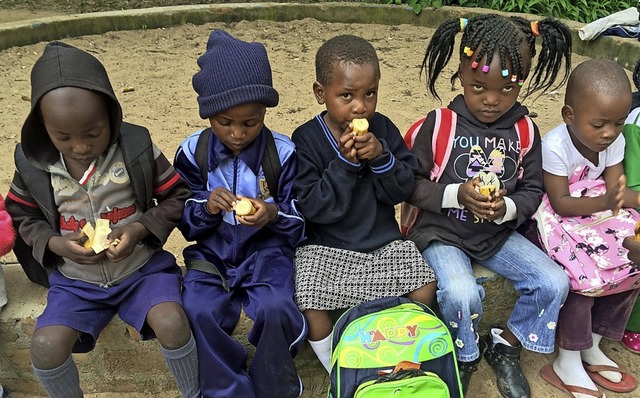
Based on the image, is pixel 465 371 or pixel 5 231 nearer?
pixel 5 231

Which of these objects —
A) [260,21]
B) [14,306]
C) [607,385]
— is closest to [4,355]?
[14,306]

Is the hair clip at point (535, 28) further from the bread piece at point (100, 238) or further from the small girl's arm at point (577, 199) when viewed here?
the bread piece at point (100, 238)

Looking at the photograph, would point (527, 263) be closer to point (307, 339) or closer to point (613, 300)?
point (613, 300)

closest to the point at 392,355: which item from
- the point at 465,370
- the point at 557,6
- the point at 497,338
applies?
the point at 465,370

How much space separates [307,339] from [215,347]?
0.42 m

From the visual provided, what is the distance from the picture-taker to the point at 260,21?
7484 millimetres

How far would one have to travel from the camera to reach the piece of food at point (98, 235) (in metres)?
2.26

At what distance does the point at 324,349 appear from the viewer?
2.55 meters

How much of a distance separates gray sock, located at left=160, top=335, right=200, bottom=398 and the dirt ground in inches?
49.9

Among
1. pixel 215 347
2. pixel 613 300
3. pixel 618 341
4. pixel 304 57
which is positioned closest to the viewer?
pixel 215 347

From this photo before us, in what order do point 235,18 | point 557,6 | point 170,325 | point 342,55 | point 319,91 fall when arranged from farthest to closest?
point 557,6, point 235,18, point 319,91, point 342,55, point 170,325

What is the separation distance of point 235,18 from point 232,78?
5.52m

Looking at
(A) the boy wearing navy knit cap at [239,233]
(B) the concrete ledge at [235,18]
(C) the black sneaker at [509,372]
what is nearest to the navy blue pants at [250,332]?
(A) the boy wearing navy knit cap at [239,233]

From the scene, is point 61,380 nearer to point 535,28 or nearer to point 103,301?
point 103,301
